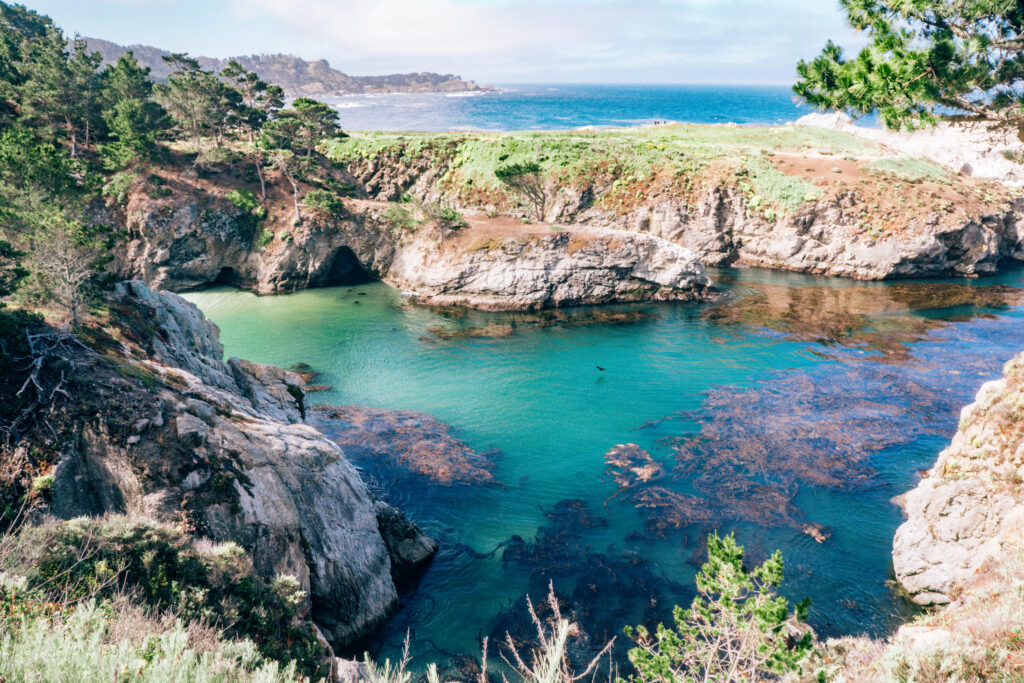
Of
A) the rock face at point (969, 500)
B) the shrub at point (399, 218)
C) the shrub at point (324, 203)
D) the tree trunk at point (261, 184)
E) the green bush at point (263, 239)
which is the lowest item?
the rock face at point (969, 500)

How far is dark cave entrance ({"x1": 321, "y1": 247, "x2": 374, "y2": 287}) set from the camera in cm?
4784

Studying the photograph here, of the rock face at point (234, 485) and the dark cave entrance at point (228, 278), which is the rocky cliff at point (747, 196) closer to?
the dark cave entrance at point (228, 278)

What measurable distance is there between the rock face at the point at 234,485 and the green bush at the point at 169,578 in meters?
1.34

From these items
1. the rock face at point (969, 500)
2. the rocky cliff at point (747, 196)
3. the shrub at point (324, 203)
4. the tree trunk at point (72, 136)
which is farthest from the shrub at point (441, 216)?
the rock face at point (969, 500)

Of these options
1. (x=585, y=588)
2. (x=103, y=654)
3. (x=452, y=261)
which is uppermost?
(x=452, y=261)

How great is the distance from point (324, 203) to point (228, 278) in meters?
11.0

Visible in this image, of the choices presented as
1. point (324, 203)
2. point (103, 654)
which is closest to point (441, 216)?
point (324, 203)

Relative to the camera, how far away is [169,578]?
29.8ft

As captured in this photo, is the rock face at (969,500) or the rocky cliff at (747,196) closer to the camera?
the rock face at (969,500)

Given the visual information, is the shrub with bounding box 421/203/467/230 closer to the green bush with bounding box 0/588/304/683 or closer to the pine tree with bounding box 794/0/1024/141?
the pine tree with bounding box 794/0/1024/141

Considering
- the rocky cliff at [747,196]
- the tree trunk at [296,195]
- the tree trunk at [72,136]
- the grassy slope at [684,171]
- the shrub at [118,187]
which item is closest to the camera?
the shrub at [118,187]

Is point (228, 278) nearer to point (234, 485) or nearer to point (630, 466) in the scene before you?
point (234, 485)

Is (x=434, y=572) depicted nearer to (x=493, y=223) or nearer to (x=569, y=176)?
(x=493, y=223)

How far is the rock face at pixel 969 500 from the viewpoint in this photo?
14.0 m
